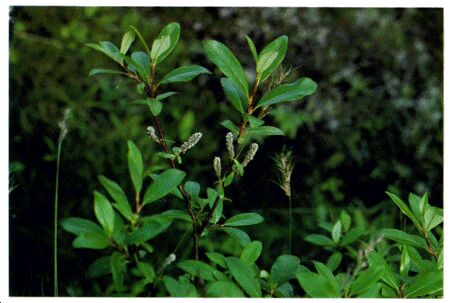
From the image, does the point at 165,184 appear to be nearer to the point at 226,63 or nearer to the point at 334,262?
the point at 226,63

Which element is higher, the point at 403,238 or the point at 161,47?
the point at 161,47

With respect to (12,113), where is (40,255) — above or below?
below

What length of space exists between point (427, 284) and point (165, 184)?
1.43 ft

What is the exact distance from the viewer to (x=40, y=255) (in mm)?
2035

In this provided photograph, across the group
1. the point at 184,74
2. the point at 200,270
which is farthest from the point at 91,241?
the point at 184,74

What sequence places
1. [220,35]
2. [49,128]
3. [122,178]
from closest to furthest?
A: [122,178] → [49,128] → [220,35]

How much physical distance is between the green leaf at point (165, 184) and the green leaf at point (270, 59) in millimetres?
198

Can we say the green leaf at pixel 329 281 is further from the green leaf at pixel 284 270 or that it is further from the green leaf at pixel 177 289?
the green leaf at pixel 177 289

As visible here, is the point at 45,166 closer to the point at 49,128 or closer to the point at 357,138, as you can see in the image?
the point at 49,128

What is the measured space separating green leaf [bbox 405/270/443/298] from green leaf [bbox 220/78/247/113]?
39cm

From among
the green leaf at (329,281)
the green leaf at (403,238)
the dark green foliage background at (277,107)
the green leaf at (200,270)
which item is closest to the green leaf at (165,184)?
the green leaf at (200,270)

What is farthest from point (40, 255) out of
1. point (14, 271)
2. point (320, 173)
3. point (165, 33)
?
point (165, 33)

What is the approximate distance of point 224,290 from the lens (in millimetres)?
969

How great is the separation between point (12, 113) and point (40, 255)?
0.65 metres
